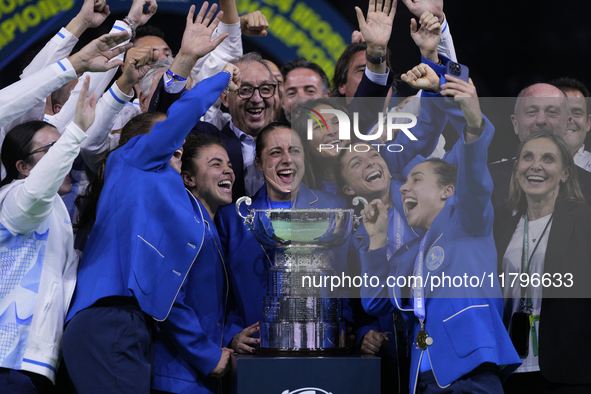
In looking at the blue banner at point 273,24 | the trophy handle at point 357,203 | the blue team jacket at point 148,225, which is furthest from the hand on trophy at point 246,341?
the blue banner at point 273,24

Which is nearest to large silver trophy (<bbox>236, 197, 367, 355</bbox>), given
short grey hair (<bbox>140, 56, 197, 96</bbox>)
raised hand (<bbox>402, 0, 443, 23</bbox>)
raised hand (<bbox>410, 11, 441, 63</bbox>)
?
raised hand (<bbox>410, 11, 441, 63</bbox>)

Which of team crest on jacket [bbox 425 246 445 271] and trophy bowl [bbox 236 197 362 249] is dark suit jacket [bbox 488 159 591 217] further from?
trophy bowl [bbox 236 197 362 249]

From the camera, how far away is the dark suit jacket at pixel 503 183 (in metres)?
3.08

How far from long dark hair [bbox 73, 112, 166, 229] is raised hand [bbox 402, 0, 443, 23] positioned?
1.39 meters

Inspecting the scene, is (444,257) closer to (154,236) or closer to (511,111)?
(511,111)

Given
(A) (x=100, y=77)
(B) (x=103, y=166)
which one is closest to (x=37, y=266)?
(B) (x=103, y=166)

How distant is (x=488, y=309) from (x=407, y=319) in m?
0.37

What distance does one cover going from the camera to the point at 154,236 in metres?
2.80

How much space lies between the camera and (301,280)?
2.78 m

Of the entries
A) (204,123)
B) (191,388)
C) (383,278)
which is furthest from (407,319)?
(204,123)

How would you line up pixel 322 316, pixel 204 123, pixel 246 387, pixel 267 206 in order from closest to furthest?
pixel 246 387 < pixel 322 316 < pixel 267 206 < pixel 204 123

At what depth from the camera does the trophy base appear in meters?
2.63

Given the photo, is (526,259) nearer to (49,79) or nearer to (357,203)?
(357,203)

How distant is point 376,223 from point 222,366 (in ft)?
3.15
